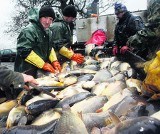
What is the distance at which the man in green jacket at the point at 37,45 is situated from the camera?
648 centimetres

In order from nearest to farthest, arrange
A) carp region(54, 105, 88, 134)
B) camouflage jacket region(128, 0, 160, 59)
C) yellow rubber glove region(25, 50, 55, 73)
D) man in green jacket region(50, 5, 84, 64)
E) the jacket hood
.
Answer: carp region(54, 105, 88, 134)
camouflage jacket region(128, 0, 160, 59)
yellow rubber glove region(25, 50, 55, 73)
the jacket hood
man in green jacket region(50, 5, 84, 64)

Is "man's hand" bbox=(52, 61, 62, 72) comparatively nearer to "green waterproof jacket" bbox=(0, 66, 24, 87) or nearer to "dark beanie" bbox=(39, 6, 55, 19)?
"dark beanie" bbox=(39, 6, 55, 19)

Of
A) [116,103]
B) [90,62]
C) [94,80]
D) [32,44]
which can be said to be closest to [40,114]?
[116,103]

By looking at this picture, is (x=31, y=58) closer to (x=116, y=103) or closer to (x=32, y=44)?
(x=32, y=44)

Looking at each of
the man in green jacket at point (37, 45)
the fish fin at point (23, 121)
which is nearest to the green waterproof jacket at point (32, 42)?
the man in green jacket at point (37, 45)

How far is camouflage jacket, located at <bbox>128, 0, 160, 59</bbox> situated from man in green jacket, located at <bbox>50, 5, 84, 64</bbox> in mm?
2004

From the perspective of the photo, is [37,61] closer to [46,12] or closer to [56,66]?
[56,66]

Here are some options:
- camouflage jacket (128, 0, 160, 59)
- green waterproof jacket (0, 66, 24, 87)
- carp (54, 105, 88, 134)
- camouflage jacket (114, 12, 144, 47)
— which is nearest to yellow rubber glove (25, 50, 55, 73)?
camouflage jacket (128, 0, 160, 59)

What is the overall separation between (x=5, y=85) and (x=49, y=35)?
268 centimetres

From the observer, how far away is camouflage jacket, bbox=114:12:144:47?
7840mm

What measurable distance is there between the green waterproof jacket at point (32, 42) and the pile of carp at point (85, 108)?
1.18 meters

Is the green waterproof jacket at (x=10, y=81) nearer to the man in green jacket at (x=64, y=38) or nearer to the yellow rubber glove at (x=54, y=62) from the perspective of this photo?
the yellow rubber glove at (x=54, y=62)

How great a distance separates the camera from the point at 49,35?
278 inches

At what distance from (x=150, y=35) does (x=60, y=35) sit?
332 centimetres
